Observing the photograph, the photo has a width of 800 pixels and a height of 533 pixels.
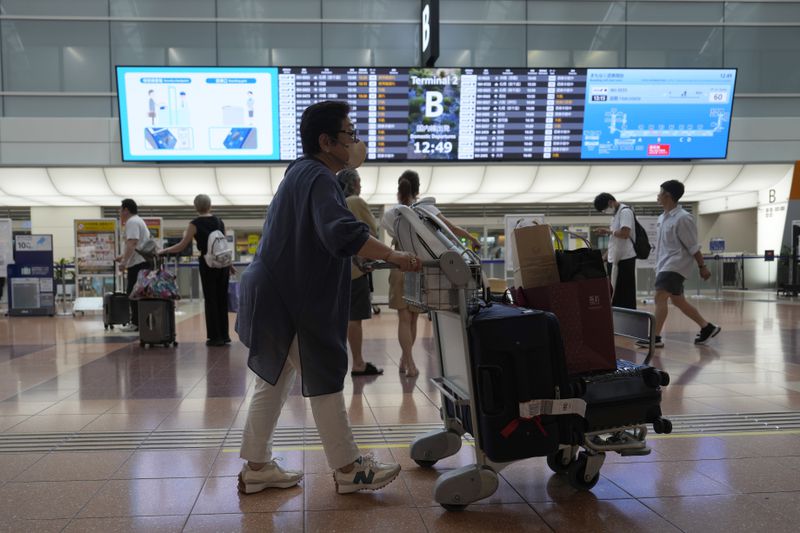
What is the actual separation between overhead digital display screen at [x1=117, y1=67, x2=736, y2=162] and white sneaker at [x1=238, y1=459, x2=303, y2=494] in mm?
9545

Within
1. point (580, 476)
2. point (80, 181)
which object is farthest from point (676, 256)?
point (80, 181)

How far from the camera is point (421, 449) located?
9.85 feet

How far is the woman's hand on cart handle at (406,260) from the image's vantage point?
2.41 metres

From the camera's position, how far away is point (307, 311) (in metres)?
2.60

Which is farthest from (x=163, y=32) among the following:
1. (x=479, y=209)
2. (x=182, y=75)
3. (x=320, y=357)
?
(x=320, y=357)

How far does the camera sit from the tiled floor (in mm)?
2453

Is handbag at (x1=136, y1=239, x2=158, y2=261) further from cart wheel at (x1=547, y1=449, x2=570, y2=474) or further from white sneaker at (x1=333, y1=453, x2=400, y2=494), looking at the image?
cart wheel at (x1=547, y1=449, x2=570, y2=474)

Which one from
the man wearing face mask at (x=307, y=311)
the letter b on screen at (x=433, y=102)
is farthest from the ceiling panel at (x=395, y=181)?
the man wearing face mask at (x=307, y=311)

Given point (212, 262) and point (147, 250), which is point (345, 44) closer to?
point (147, 250)

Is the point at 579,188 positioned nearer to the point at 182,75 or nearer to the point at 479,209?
the point at 479,209

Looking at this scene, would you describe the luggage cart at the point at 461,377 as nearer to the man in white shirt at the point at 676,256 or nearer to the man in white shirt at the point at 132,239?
the man in white shirt at the point at 676,256

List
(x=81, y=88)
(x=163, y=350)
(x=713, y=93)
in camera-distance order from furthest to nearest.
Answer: (x=81, y=88), (x=713, y=93), (x=163, y=350)

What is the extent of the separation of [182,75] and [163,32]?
3.01 meters

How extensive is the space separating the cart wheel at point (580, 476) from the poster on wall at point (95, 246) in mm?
10806
